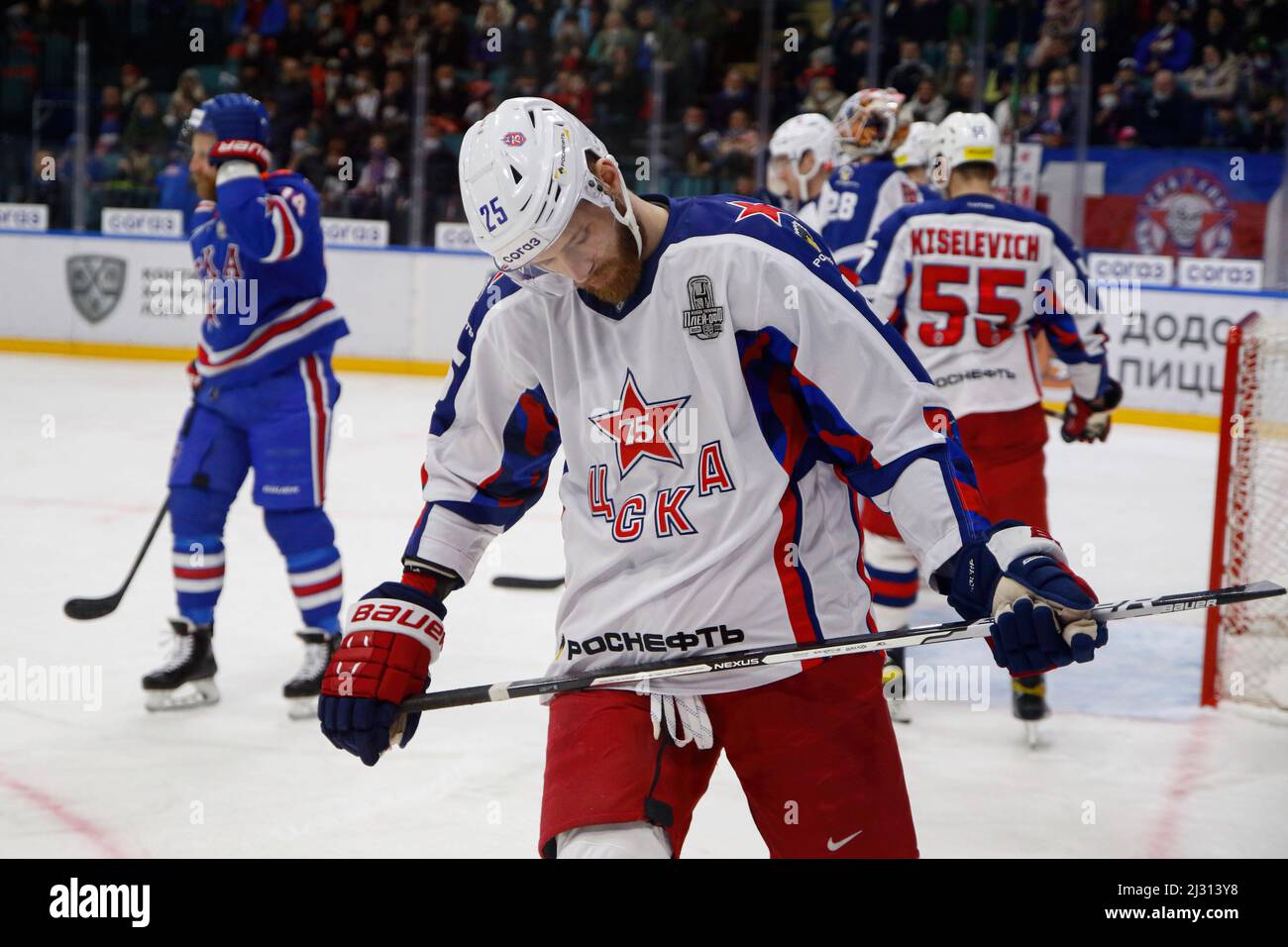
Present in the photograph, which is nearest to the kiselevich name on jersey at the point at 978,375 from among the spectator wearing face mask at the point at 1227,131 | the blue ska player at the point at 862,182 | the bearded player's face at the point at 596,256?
the blue ska player at the point at 862,182

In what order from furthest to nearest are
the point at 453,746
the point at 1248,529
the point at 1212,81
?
1. the point at 1212,81
2. the point at 1248,529
3. the point at 453,746

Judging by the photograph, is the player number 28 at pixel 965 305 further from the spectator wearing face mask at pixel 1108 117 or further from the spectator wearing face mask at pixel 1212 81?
the spectator wearing face mask at pixel 1212 81

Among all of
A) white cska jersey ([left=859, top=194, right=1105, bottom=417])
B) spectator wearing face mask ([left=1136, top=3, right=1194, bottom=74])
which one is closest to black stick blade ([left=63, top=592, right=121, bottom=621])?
white cska jersey ([left=859, top=194, right=1105, bottom=417])

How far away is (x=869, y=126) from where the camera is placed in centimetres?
469

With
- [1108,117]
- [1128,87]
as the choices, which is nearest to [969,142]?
[1108,117]

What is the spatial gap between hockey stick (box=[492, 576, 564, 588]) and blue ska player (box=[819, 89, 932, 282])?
127 cm

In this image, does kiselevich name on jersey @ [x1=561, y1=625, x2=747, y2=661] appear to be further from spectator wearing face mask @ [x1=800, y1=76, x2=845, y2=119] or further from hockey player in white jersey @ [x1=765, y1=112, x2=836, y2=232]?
spectator wearing face mask @ [x1=800, y1=76, x2=845, y2=119]

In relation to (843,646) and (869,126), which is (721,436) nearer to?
(843,646)

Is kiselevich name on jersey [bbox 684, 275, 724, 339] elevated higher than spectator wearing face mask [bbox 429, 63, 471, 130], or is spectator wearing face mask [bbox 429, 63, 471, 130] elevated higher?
spectator wearing face mask [bbox 429, 63, 471, 130]

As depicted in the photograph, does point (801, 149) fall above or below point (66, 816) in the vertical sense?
above

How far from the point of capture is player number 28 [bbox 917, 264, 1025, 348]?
11.7 feet

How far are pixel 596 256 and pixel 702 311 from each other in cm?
13

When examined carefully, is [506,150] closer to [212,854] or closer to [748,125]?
[212,854]

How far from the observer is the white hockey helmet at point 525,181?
5.17 feet
